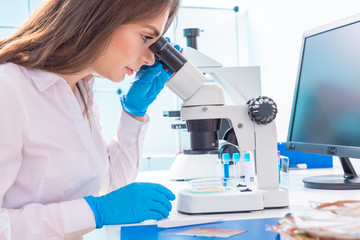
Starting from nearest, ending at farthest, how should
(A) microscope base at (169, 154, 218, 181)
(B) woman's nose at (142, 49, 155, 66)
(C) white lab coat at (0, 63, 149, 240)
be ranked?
(C) white lab coat at (0, 63, 149, 240) < (B) woman's nose at (142, 49, 155, 66) < (A) microscope base at (169, 154, 218, 181)

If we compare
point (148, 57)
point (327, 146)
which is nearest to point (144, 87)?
point (148, 57)

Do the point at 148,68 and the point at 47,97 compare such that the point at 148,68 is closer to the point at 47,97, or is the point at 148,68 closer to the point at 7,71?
the point at 47,97

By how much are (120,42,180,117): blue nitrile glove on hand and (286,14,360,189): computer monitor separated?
0.56 m

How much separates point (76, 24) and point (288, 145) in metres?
0.99

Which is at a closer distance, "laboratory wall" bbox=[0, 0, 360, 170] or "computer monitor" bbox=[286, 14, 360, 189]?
"computer monitor" bbox=[286, 14, 360, 189]

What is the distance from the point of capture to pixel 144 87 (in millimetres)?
1482

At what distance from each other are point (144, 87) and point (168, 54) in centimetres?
26

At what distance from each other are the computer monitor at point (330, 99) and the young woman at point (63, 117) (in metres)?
0.61

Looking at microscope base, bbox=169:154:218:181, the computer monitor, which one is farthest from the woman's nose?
microscope base, bbox=169:154:218:181

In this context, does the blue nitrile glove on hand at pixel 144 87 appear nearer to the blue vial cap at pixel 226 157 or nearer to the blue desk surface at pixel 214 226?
the blue vial cap at pixel 226 157

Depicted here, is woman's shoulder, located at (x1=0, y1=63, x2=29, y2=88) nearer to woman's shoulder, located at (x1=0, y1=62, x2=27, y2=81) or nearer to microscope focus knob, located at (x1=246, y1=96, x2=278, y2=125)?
woman's shoulder, located at (x1=0, y1=62, x2=27, y2=81)

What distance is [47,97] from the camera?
3.95ft

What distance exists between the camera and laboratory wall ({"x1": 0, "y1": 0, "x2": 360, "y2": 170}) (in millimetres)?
3133

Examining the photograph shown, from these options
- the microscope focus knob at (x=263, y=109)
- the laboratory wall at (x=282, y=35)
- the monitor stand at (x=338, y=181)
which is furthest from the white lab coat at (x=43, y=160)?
the laboratory wall at (x=282, y=35)
